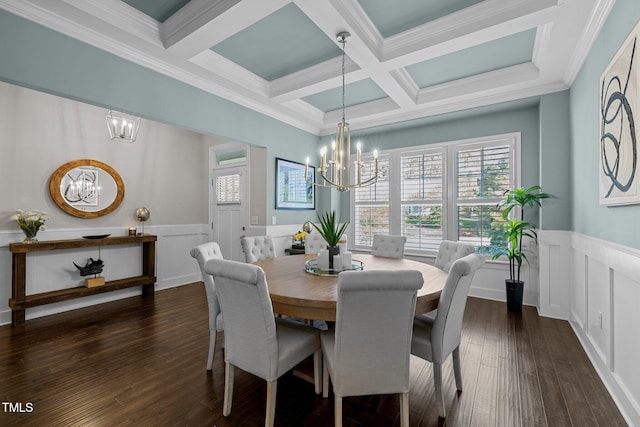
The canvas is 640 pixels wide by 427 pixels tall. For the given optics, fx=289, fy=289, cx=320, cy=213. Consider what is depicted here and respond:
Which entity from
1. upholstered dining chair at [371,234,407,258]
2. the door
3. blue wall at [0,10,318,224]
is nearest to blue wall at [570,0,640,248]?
upholstered dining chair at [371,234,407,258]

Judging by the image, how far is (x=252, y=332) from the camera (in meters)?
1.57

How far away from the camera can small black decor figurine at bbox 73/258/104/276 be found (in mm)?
3707

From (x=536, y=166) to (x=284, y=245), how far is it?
367 cm

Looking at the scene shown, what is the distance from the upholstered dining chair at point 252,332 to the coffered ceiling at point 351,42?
6.21 ft

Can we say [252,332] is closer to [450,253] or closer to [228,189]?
[450,253]

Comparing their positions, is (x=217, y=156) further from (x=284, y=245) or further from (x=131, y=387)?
(x=131, y=387)

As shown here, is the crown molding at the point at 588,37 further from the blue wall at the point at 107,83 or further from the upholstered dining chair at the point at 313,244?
the blue wall at the point at 107,83

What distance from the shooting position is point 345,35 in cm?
241

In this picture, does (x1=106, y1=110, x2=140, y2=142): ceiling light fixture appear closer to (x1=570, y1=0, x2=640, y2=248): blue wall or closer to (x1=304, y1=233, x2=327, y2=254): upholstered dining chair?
(x1=304, y1=233, x2=327, y2=254): upholstered dining chair

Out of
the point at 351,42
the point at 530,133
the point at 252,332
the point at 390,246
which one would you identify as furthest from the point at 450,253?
the point at 530,133

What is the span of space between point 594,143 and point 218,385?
3513 mm

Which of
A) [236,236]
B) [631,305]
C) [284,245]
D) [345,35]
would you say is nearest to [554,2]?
[345,35]

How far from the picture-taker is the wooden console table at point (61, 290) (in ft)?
10.3

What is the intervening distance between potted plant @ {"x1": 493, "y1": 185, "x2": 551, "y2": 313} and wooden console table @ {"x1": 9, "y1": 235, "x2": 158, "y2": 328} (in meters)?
4.84
